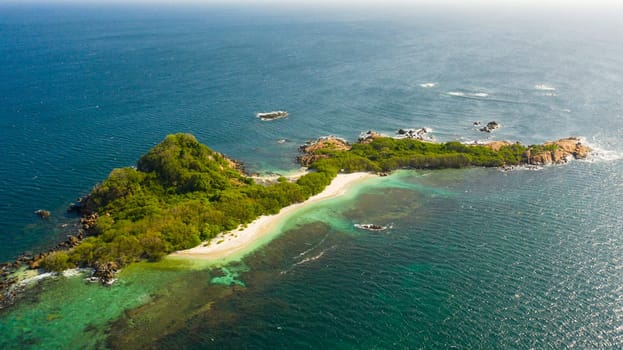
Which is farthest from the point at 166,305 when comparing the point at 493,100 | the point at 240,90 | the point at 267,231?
the point at 493,100

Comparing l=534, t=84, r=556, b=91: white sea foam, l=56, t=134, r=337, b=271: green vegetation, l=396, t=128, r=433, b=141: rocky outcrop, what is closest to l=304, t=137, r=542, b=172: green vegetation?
l=56, t=134, r=337, b=271: green vegetation

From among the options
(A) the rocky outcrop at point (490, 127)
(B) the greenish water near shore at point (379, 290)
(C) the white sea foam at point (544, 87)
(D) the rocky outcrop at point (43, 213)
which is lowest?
(B) the greenish water near shore at point (379, 290)

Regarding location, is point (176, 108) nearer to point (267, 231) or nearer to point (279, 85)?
point (279, 85)

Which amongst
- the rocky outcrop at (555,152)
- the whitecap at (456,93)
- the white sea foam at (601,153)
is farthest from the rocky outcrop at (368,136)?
the white sea foam at (601,153)

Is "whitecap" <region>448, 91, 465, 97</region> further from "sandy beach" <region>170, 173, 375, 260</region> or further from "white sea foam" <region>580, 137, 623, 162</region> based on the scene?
"sandy beach" <region>170, 173, 375, 260</region>

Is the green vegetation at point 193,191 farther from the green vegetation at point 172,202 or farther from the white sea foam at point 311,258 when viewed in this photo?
the white sea foam at point 311,258

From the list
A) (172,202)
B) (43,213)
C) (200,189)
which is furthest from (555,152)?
(43,213)

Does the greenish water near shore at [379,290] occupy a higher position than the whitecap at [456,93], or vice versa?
the whitecap at [456,93]

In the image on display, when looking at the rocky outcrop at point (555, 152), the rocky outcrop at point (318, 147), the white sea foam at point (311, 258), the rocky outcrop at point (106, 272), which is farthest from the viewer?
the rocky outcrop at point (318, 147)
